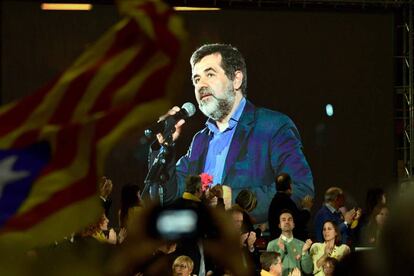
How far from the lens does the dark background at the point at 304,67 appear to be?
962 centimetres

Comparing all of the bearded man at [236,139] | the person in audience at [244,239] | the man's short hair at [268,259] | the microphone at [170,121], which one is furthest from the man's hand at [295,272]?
the microphone at [170,121]

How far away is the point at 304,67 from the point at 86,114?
9.43m

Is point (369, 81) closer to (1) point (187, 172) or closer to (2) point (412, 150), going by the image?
(2) point (412, 150)

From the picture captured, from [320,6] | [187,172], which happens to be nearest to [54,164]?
[187,172]

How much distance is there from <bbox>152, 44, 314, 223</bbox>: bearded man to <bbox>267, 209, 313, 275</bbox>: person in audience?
2.14 meters

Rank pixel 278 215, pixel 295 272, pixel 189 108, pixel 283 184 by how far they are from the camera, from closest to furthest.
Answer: pixel 295 272 → pixel 278 215 → pixel 283 184 → pixel 189 108

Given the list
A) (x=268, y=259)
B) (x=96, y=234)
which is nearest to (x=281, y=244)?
(x=268, y=259)

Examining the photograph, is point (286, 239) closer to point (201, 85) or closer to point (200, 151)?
point (200, 151)

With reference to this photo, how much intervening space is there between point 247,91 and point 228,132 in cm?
50

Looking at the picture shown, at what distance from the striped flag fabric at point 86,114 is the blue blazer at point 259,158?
28.2ft

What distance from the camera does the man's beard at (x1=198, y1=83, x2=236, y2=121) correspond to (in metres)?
9.87

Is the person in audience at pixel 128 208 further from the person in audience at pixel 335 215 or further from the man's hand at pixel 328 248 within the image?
the person in audience at pixel 335 215

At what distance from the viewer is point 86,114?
88 centimetres

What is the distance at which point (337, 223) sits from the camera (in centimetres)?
784
